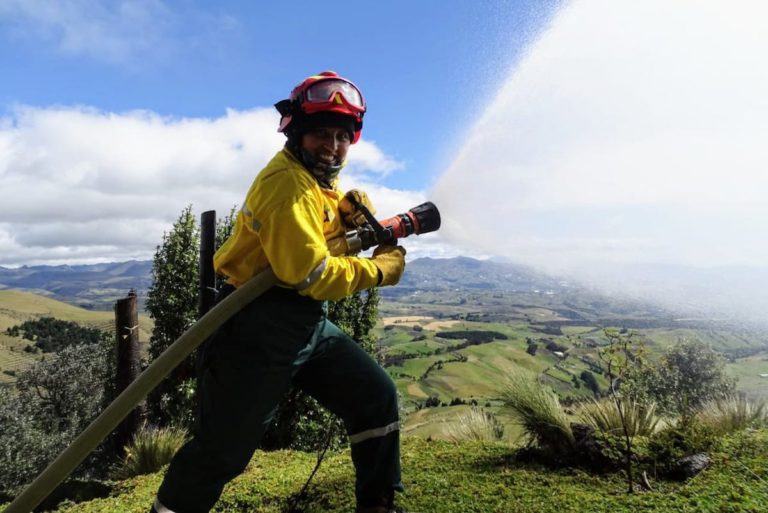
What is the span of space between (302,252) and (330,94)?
1211mm

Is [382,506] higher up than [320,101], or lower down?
lower down

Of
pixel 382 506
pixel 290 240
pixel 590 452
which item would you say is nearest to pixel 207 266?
pixel 290 240

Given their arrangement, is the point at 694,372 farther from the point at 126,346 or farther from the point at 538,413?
the point at 126,346

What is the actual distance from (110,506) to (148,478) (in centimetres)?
137

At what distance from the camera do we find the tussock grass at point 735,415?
6.16 m

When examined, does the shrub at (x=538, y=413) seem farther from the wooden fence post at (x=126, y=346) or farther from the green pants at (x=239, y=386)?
the wooden fence post at (x=126, y=346)

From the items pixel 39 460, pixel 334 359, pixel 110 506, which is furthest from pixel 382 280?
pixel 39 460

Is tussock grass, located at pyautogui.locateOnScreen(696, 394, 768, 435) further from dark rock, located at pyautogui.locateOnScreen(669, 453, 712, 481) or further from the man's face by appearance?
the man's face

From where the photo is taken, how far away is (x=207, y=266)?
4414mm

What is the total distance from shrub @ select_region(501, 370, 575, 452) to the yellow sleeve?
3.95 metres

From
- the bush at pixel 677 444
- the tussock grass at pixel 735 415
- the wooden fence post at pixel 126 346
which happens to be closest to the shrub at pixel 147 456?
the wooden fence post at pixel 126 346

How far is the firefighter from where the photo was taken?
2684 millimetres

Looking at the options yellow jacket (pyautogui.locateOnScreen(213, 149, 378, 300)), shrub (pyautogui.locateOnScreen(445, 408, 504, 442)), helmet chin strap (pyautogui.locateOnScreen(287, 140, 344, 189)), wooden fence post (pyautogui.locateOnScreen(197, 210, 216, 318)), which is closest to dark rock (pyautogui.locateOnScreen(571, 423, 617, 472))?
shrub (pyautogui.locateOnScreen(445, 408, 504, 442))

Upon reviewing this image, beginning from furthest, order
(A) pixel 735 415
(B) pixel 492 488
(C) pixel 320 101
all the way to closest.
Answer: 1. (A) pixel 735 415
2. (B) pixel 492 488
3. (C) pixel 320 101
